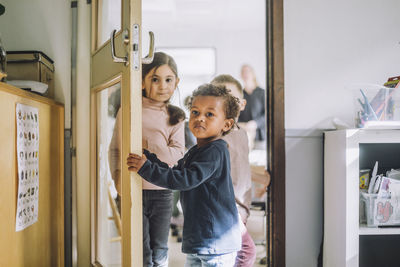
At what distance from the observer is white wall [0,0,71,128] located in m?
1.75

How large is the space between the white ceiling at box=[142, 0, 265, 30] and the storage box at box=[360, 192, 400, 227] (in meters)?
1.50

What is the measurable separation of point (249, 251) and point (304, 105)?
0.87 metres

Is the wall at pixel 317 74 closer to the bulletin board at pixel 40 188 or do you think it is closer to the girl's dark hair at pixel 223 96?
the girl's dark hair at pixel 223 96

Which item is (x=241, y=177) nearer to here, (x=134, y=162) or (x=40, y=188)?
(x=134, y=162)

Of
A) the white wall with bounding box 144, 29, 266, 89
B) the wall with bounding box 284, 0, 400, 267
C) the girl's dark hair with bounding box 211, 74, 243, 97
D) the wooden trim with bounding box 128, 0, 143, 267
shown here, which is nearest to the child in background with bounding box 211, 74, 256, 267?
the girl's dark hair with bounding box 211, 74, 243, 97

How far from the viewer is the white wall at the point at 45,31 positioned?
5.74 feet

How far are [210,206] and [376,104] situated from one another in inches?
37.3

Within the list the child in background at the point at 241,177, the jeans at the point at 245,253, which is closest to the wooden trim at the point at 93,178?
the child in background at the point at 241,177

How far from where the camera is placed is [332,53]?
5.78 ft

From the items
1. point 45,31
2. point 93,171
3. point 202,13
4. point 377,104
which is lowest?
point 93,171

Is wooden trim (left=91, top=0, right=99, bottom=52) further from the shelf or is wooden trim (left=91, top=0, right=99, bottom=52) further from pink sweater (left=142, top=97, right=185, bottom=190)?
the shelf

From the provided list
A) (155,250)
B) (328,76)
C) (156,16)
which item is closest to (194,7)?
(156,16)

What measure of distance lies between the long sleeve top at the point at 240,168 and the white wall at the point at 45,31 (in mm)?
944

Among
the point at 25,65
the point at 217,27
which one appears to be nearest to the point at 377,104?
the point at 25,65
